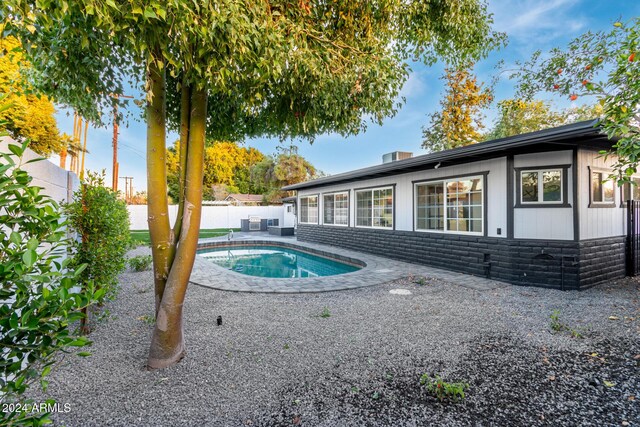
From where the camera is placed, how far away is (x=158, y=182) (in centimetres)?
316

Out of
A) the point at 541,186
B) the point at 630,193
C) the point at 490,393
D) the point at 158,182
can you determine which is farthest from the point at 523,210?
the point at 158,182

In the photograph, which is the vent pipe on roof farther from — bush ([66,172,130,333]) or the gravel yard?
bush ([66,172,130,333])

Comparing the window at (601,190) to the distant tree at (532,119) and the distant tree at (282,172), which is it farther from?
the distant tree at (282,172)

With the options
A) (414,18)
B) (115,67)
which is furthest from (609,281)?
(115,67)

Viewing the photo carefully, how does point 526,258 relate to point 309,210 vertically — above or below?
below

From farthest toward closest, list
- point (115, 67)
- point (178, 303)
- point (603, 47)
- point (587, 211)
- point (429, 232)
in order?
point (429, 232) < point (587, 211) < point (603, 47) < point (115, 67) < point (178, 303)

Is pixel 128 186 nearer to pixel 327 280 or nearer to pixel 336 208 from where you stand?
pixel 336 208

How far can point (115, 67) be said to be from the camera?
11.8 feet

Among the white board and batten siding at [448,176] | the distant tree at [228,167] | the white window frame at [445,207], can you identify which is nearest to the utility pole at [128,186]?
the distant tree at [228,167]

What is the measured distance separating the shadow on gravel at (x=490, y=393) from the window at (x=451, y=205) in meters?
4.37

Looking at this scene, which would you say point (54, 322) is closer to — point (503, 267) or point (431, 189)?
point (503, 267)

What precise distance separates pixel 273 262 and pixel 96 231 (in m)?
8.30

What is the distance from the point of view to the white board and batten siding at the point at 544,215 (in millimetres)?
6059

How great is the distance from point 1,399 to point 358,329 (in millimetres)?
3472
